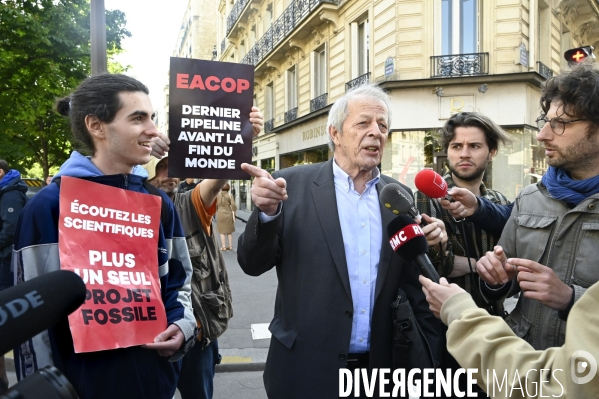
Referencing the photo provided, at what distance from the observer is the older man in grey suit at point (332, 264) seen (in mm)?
2174

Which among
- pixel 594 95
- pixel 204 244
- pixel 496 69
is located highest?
pixel 496 69

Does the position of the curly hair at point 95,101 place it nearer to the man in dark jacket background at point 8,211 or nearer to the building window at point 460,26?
the man in dark jacket background at point 8,211

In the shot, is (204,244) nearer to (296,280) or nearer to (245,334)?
(296,280)

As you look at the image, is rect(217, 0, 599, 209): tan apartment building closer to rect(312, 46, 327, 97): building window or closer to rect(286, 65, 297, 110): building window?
rect(312, 46, 327, 97): building window

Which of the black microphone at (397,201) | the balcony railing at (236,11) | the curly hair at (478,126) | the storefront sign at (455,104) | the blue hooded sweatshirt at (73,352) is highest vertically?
the balcony railing at (236,11)

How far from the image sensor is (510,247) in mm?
2334

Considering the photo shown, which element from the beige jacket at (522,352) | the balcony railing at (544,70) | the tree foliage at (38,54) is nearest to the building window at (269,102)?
the tree foliage at (38,54)

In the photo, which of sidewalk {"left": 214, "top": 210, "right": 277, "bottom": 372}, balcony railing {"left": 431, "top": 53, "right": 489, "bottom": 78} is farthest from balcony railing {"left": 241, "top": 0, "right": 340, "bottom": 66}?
sidewalk {"left": 214, "top": 210, "right": 277, "bottom": 372}

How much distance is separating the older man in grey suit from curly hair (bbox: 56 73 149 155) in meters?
0.69

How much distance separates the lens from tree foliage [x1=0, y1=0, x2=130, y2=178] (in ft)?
36.7

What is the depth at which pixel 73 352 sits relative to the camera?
1.77m

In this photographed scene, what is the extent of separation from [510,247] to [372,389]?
1006 millimetres

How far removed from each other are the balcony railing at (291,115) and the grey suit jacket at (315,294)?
61.5ft

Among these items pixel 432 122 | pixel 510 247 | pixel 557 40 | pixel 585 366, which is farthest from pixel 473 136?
pixel 557 40
